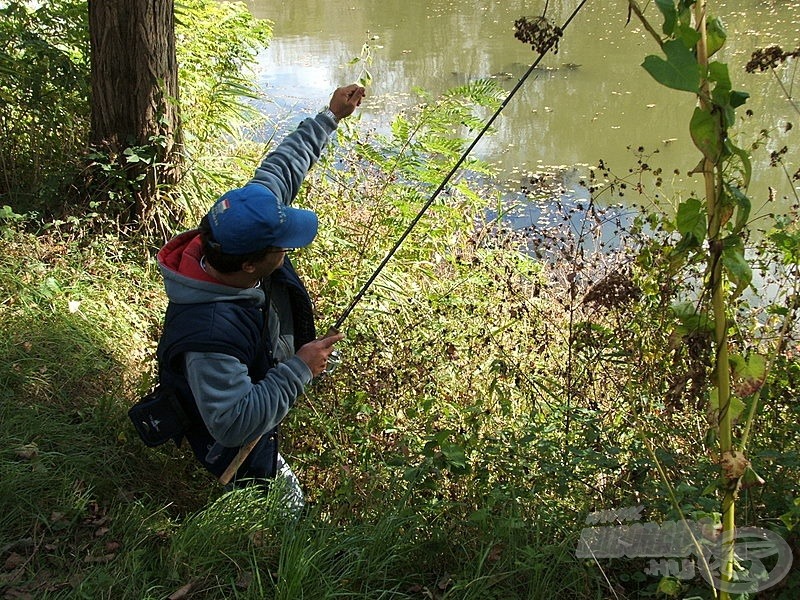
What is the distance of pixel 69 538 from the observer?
8.19ft

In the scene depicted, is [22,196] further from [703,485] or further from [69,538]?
[703,485]

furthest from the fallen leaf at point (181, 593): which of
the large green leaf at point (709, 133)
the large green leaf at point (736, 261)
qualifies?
the large green leaf at point (709, 133)

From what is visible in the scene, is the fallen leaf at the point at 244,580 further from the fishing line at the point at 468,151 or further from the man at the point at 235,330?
the fishing line at the point at 468,151

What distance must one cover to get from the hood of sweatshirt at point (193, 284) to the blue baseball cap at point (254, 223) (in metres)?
0.12

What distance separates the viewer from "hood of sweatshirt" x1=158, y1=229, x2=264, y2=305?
8.27 ft

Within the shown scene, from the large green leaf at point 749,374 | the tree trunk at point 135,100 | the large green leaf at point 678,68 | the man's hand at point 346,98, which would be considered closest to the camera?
the large green leaf at point 678,68

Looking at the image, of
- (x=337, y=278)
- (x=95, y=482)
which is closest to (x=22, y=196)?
(x=337, y=278)

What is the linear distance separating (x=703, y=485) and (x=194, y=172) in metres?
3.48

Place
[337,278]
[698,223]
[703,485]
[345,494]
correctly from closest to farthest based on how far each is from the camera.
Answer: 1. [698,223]
2. [703,485]
3. [345,494]
4. [337,278]

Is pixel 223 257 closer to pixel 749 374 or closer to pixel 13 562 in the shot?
pixel 13 562

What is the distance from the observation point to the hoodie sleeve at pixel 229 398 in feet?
7.98

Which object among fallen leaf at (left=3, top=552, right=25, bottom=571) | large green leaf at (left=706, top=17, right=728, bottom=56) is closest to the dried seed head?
large green leaf at (left=706, top=17, right=728, bottom=56)

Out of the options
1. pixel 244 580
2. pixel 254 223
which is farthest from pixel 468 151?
pixel 244 580

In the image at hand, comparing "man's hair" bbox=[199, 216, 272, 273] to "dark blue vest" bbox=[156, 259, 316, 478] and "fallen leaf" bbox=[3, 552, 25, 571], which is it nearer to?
"dark blue vest" bbox=[156, 259, 316, 478]
